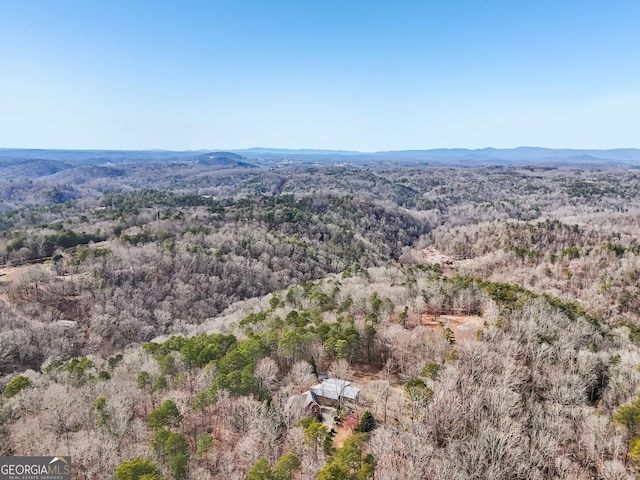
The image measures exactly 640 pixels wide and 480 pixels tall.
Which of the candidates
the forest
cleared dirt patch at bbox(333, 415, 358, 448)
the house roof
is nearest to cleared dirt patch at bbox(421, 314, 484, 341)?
the forest

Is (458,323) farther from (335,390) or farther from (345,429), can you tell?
(345,429)

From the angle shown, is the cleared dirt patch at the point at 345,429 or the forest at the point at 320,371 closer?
the forest at the point at 320,371

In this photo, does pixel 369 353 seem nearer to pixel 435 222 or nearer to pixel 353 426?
pixel 353 426

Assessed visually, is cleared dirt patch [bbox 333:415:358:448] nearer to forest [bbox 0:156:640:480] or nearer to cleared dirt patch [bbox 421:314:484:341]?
forest [bbox 0:156:640:480]

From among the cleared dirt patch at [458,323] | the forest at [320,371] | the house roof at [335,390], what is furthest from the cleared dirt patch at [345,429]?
the cleared dirt patch at [458,323]

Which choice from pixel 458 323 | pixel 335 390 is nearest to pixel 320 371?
pixel 335 390

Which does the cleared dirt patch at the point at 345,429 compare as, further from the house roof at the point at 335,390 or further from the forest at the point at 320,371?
the house roof at the point at 335,390

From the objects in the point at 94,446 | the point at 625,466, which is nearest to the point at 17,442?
the point at 94,446

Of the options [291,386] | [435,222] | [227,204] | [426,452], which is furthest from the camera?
[435,222]
